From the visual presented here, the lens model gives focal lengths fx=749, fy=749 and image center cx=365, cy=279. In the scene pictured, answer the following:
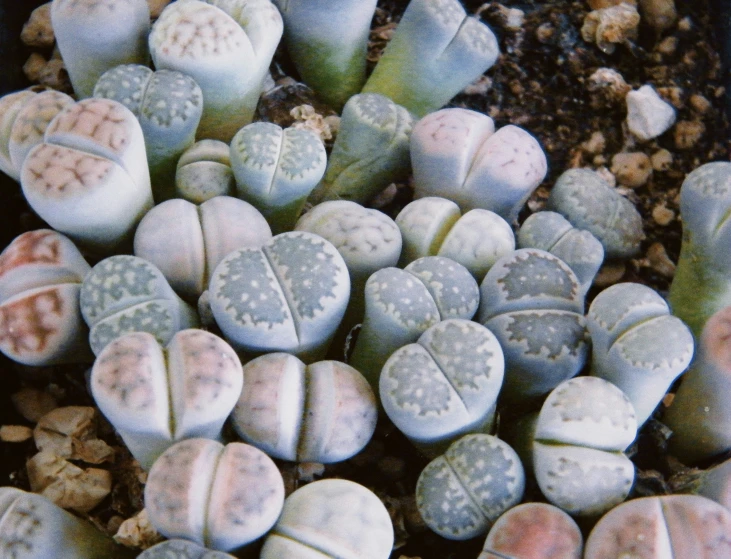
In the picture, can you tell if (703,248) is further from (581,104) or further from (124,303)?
(124,303)

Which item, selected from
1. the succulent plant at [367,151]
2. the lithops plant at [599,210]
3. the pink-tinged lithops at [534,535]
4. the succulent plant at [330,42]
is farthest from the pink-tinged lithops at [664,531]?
the succulent plant at [330,42]

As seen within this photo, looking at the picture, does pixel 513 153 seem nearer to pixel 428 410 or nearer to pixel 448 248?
pixel 448 248

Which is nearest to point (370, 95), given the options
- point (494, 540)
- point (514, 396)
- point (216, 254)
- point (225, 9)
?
point (225, 9)

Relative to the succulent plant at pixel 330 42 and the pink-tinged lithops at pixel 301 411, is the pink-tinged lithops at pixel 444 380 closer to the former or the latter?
the pink-tinged lithops at pixel 301 411

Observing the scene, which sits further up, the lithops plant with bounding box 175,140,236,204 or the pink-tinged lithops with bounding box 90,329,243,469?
the lithops plant with bounding box 175,140,236,204

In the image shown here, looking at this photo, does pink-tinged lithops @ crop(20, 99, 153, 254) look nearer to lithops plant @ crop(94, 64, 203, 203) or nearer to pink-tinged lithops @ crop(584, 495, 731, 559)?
lithops plant @ crop(94, 64, 203, 203)

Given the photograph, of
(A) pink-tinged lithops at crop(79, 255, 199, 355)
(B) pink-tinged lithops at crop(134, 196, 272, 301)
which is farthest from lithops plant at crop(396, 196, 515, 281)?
(A) pink-tinged lithops at crop(79, 255, 199, 355)
